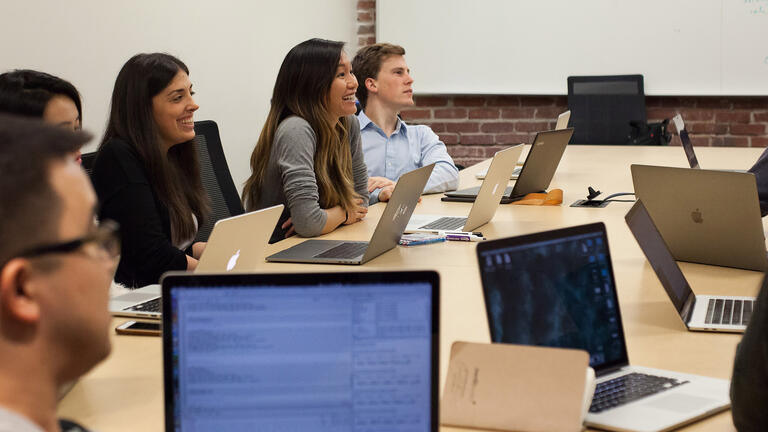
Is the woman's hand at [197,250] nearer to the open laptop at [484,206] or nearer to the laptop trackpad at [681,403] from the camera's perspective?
the open laptop at [484,206]

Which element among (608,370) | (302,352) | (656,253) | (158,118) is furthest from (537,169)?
(302,352)

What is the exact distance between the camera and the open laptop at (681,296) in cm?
155

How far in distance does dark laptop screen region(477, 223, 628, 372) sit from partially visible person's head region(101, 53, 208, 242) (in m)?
1.30

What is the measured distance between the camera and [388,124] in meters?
3.57

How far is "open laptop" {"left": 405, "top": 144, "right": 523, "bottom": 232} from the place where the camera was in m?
2.42

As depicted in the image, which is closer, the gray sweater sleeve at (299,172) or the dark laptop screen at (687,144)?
the gray sweater sleeve at (299,172)

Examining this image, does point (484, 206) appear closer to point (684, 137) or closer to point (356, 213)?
point (356, 213)

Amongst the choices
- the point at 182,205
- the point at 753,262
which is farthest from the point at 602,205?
the point at 182,205

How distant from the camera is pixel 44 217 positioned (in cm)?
63

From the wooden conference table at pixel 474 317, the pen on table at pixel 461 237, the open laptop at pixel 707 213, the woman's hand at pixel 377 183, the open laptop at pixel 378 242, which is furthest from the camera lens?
the woman's hand at pixel 377 183

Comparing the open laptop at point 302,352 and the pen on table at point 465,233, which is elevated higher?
the open laptop at point 302,352

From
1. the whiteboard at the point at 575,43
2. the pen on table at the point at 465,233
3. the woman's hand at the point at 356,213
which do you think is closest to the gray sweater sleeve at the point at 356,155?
the woman's hand at the point at 356,213

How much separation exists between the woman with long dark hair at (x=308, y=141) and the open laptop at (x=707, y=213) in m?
0.92

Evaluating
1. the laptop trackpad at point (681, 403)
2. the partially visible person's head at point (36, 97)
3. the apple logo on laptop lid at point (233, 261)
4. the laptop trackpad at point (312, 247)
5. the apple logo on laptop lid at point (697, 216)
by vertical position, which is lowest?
the laptop trackpad at point (681, 403)
